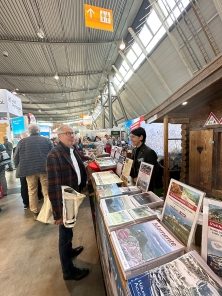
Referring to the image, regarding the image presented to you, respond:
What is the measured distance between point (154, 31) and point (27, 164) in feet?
22.0

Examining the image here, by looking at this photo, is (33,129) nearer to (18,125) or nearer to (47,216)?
(47,216)

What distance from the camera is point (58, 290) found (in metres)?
1.55

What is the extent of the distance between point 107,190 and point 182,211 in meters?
0.77

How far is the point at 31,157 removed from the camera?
8.75 ft

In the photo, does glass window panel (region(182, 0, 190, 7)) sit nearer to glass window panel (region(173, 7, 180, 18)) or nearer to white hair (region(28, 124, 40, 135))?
glass window panel (region(173, 7, 180, 18))

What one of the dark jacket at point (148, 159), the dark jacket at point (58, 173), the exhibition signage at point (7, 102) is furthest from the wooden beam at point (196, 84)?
the exhibition signage at point (7, 102)

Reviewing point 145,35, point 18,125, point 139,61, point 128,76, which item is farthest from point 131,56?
point 18,125

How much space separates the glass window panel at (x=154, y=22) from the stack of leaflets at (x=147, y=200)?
6.81m

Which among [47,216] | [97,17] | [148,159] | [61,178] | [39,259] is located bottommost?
[39,259]

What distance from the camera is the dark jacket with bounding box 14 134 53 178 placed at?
105 inches

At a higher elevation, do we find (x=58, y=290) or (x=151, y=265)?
(x=151, y=265)

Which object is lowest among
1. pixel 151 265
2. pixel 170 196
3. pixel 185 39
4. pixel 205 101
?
pixel 151 265

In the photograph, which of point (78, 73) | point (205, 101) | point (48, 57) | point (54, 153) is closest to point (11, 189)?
point (54, 153)

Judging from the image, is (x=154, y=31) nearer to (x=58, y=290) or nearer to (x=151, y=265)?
(x=151, y=265)
